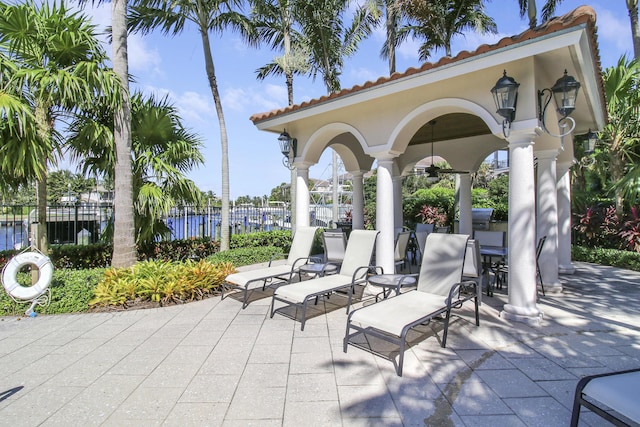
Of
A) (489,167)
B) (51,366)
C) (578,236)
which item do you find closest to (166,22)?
(51,366)

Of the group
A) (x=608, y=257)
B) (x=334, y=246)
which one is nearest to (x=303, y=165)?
(x=334, y=246)

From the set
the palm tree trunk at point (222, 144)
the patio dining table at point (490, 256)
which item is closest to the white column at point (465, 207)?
the patio dining table at point (490, 256)

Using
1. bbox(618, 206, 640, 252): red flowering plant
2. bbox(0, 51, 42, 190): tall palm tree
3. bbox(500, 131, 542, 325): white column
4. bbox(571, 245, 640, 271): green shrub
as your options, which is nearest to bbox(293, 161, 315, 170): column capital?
bbox(500, 131, 542, 325): white column

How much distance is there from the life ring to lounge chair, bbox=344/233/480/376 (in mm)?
4730

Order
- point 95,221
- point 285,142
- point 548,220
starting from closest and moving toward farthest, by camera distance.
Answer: point 548,220 → point 285,142 → point 95,221

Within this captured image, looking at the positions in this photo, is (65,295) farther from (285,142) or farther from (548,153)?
(548,153)

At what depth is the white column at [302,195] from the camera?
817cm

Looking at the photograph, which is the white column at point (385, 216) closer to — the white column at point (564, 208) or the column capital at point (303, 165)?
the column capital at point (303, 165)

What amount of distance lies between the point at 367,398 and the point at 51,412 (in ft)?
8.56

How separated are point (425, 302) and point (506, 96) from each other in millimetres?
2841

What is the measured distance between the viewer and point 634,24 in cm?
1147

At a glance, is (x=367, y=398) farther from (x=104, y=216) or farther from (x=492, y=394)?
(x=104, y=216)

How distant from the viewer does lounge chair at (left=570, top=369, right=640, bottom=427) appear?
2032 mm

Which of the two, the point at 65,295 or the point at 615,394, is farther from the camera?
the point at 65,295
